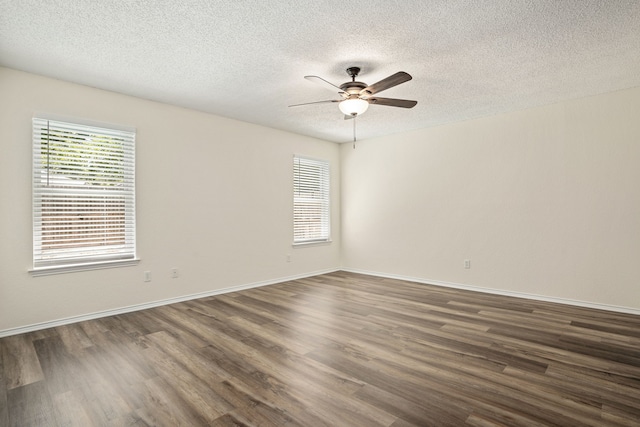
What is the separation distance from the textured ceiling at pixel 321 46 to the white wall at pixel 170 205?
0.32 metres

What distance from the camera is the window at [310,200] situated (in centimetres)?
593

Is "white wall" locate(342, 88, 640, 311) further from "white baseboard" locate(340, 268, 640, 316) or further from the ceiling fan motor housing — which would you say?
the ceiling fan motor housing

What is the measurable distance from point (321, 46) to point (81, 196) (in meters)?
2.99

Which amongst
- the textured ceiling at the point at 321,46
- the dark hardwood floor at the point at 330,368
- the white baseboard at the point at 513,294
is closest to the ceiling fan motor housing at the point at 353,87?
the textured ceiling at the point at 321,46

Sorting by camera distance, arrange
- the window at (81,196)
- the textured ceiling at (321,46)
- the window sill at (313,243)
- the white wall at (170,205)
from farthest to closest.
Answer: the window sill at (313,243), the window at (81,196), the white wall at (170,205), the textured ceiling at (321,46)

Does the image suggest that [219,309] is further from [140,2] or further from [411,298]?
[140,2]

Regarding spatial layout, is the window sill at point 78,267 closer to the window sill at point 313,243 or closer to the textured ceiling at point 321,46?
the textured ceiling at point 321,46

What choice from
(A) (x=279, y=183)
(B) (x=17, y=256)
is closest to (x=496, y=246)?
(A) (x=279, y=183)

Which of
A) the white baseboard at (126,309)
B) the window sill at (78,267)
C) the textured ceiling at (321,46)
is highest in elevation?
the textured ceiling at (321,46)

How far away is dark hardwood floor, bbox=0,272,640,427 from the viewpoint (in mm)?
1887

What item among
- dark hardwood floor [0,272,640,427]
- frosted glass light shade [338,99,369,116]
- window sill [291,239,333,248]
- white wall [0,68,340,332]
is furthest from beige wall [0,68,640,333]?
frosted glass light shade [338,99,369,116]

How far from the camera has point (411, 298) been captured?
4461 millimetres

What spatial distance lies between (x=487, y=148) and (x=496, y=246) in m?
1.43

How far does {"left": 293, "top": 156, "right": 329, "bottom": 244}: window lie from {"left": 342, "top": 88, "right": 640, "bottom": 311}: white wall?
723 mm
